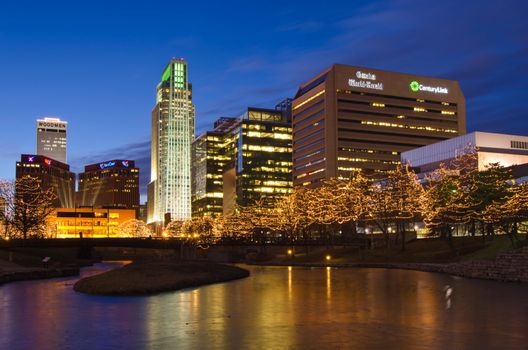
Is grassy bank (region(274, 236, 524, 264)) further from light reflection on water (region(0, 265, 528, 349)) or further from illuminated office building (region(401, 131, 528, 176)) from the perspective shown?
illuminated office building (region(401, 131, 528, 176))

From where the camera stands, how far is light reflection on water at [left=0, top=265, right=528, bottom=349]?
2800 cm

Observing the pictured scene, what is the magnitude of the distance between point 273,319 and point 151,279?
26467 millimetres

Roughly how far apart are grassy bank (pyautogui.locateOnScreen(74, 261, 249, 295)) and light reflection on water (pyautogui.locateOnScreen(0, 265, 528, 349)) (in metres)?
2.44

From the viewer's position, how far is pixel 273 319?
35594 millimetres

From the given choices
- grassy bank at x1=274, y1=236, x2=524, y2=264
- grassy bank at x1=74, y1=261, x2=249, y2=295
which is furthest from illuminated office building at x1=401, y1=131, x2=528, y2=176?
grassy bank at x1=74, y1=261, x2=249, y2=295

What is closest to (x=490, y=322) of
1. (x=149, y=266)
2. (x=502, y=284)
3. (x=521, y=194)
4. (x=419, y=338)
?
(x=419, y=338)

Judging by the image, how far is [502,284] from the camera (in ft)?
195

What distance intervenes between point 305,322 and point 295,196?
131 m

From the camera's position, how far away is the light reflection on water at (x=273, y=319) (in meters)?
28.0

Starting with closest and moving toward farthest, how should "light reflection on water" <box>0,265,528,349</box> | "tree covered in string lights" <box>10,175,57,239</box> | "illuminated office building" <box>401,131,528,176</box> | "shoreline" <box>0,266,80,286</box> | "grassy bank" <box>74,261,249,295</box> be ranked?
"light reflection on water" <box>0,265,528,349</box>
"grassy bank" <box>74,261,249,295</box>
"shoreline" <box>0,266,80,286</box>
"tree covered in string lights" <box>10,175,57,239</box>
"illuminated office building" <box>401,131,528,176</box>

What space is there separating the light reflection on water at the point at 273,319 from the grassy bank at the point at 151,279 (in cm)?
244

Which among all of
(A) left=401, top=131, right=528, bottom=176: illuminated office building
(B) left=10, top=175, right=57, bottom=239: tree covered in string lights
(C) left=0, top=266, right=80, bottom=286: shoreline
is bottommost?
(C) left=0, top=266, right=80, bottom=286: shoreline

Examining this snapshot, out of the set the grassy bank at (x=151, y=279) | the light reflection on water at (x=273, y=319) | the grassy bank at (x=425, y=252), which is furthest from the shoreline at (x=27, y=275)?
Result: the grassy bank at (x=425, y=252)

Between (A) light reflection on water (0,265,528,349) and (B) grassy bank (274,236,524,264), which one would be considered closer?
(A) light reflection on water (0,265,528,349)
